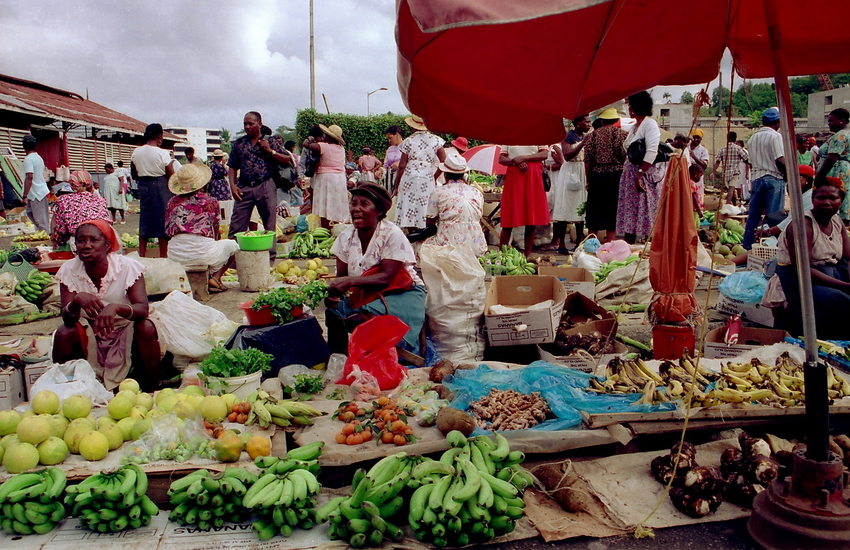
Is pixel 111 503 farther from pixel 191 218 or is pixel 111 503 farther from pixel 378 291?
pixel 191 218

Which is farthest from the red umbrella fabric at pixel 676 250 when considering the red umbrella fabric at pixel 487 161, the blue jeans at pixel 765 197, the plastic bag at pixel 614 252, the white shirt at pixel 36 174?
the white shirt at pixel 36 174

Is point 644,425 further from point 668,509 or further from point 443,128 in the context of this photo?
point 443,128

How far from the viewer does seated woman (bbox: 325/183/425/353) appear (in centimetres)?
498

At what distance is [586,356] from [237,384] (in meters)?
2.47

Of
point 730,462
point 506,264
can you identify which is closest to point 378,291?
point 730,462

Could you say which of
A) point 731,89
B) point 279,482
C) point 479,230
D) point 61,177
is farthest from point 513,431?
point 61,177

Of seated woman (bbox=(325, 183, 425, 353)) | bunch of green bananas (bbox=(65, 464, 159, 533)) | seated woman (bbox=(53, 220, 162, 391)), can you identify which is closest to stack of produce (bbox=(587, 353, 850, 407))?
seated woman (bbox=(325, 183, 425, 353))

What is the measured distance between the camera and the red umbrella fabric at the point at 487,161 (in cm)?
1041

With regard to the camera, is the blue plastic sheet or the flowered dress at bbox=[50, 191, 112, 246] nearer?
the blue plastic sheet

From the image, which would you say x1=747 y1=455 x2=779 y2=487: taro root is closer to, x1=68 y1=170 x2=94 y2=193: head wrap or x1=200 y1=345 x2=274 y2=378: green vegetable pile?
x1=200 y1=345 x2=274 y2=378: green vegetable pile

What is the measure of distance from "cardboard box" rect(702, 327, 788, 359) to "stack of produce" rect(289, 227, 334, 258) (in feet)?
21.8

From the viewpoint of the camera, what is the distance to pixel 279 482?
3.07 m

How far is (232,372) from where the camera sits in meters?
4.29

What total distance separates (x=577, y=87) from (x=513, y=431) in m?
1.89
